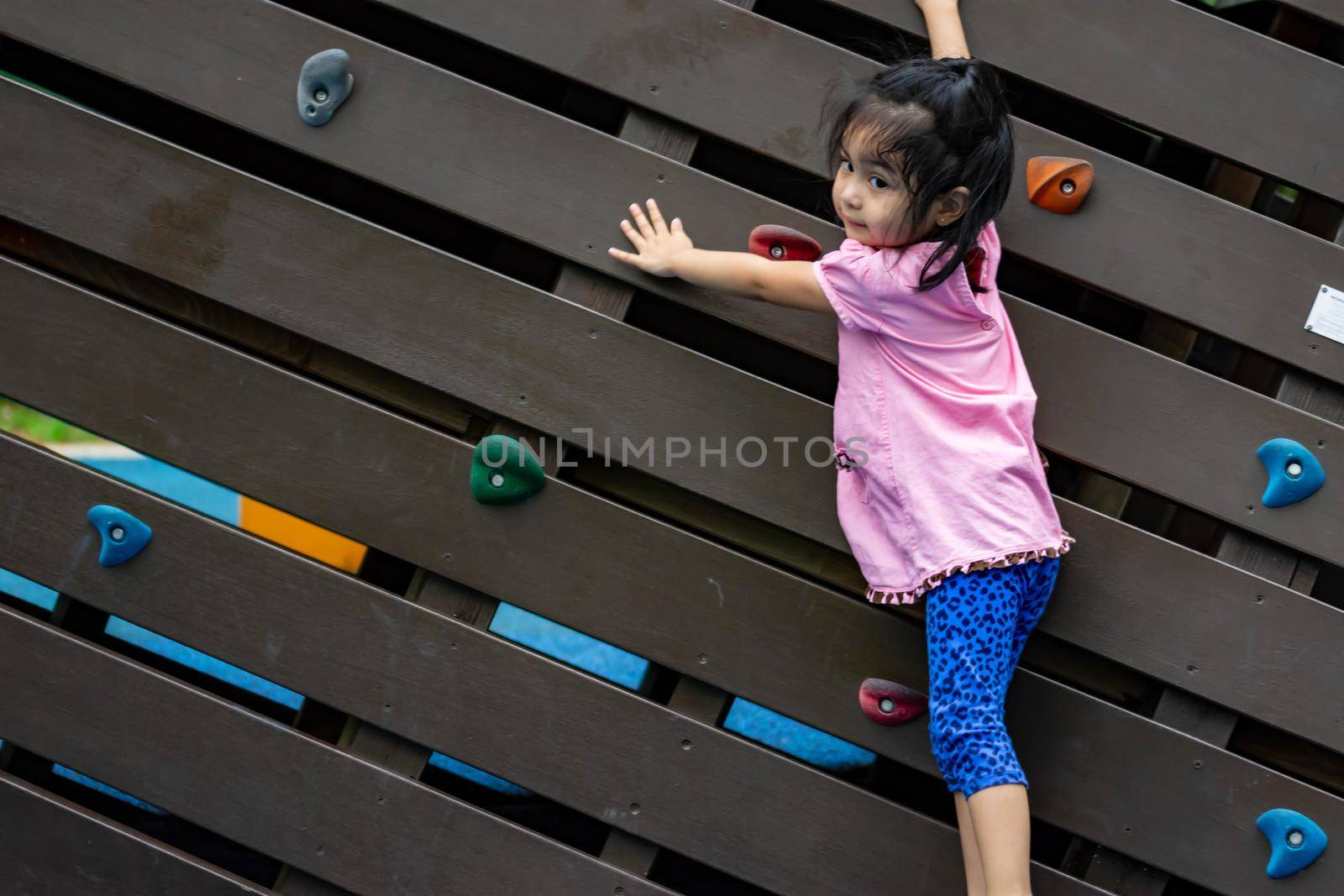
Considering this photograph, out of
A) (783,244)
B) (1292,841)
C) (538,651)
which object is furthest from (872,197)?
(1292,841)

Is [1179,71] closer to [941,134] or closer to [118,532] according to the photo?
[941,134]

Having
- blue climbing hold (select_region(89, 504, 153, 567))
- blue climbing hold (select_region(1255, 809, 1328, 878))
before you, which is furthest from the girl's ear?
blue climbing hold (select_region(89, 504, 153, 567))

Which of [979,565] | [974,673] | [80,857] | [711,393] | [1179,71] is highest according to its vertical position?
[1179,71]

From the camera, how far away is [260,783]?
1.98m

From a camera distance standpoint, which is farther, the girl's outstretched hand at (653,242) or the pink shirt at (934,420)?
the girl's outstretched hand at (653,242)

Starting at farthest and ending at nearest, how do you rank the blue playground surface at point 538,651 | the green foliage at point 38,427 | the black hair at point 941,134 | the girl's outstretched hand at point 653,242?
the green foliage at point 38,427 < the blue playground surface at point 538,651 < the girl's outstretched hand at point 653,242 < the black hair at point 941,134

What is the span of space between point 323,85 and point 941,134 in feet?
3.71

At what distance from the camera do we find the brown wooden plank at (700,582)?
6.39ft

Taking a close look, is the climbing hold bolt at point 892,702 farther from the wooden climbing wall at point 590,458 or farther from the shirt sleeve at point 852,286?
the shirt sleeve at point 852,286

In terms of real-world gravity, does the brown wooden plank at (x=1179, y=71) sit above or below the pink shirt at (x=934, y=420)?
above

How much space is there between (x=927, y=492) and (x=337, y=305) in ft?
3.69

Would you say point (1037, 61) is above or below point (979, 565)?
above

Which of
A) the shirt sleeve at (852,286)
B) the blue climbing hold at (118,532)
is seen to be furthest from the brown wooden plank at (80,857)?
the shirt sleeve at (852,286)

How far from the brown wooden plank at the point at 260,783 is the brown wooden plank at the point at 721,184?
2.95 feet
